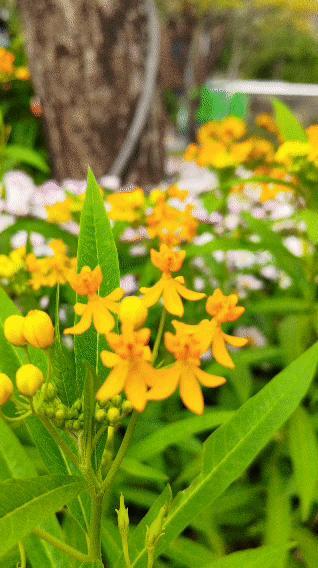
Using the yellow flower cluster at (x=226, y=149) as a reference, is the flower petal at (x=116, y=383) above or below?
above

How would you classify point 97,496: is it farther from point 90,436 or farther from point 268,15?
point 268,15

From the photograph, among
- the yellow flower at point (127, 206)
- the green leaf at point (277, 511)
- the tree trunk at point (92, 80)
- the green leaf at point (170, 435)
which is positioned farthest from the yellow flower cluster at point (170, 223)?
the tree trunk at point (92, 80)

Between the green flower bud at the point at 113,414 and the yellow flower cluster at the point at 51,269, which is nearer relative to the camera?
the green flower bud at the point at 113,414

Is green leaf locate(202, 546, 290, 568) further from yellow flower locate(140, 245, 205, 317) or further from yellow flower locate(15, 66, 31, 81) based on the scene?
yellow flower locate(15, 66, 31, 81)

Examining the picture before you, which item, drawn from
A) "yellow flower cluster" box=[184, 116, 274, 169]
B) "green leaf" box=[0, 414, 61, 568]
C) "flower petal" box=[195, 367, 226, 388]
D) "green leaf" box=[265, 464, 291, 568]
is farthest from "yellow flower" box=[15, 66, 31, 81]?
"flower petal" box=[195, 367, 226, 388]

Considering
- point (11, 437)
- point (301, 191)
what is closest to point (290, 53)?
point (301, 191)

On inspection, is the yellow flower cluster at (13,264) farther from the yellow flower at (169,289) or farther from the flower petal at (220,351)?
the flower petal at (220,351)
